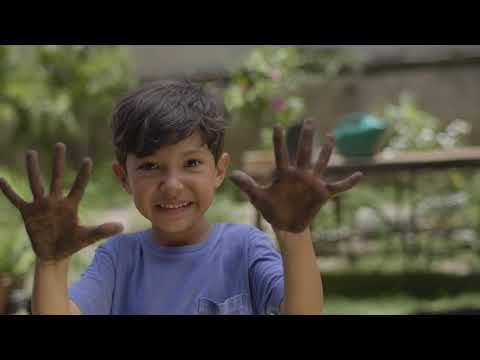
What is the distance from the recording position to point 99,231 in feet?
3.33

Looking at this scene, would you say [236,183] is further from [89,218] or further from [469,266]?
[469,266]

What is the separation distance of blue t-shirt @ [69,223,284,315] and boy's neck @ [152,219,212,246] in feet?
0.05

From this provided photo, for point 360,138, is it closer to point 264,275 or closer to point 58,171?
point 264,275

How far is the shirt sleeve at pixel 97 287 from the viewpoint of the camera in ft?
4.07

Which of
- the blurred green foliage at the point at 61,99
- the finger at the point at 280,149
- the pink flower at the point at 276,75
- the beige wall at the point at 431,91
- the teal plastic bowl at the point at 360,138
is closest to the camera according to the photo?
the finger at the point at 280,149

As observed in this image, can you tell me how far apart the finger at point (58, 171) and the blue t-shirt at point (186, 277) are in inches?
11.3

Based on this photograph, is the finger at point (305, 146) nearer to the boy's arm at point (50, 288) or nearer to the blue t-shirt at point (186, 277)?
the blue t-shirt at point (186, 277)

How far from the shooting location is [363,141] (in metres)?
4.20

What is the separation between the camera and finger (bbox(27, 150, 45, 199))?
1035 mm

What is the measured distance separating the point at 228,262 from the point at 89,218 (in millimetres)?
3570

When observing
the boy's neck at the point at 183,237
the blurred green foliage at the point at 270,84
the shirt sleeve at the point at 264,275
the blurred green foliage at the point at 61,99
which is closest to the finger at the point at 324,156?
the shirt sleeve at the point at 264,275

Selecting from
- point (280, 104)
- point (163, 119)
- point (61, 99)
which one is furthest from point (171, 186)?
point (61, 99)

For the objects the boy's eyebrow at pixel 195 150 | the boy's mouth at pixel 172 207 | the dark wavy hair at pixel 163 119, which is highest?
the dark wavy hair at pixel 163 119
